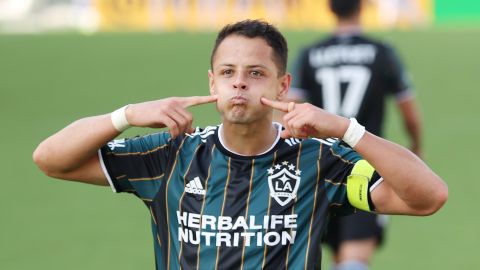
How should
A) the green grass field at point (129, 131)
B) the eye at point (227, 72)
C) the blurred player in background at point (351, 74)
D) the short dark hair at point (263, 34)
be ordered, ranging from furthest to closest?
the green grass field at point (129, 131) < the blurred player in background at point (351, 74) < the short dark hair at point (263, 34) < the eye at point (227, 72)

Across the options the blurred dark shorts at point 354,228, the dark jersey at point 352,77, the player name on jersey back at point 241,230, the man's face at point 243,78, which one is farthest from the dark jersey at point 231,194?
the dark jersey at point 352,77

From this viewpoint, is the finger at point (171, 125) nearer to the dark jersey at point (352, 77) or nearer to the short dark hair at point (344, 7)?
the dark jersey at point (352, 77)

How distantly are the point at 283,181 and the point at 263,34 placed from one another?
578 mm

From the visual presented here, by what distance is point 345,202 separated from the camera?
416cm

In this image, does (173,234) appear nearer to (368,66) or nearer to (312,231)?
(312,231)

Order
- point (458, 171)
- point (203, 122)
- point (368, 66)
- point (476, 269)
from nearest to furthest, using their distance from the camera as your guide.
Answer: point (368, 66) < point (476, 269) < point (458, 171) < point (203, 122)

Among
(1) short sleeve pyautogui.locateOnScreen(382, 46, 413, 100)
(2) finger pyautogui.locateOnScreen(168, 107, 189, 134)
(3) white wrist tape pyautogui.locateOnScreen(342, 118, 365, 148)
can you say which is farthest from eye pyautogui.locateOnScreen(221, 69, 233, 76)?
(1) short sleeve pyautogui.locateOnScreen(382, 46, 413, 100)

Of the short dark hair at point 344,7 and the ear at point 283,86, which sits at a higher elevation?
the ear at point 283,86

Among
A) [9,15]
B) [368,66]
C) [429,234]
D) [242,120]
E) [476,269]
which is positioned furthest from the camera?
[9,15]

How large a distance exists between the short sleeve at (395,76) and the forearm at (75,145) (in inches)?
132

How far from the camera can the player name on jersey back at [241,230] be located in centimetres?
406

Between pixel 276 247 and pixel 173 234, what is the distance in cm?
42

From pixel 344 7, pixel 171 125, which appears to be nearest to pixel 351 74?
pixel 344 7

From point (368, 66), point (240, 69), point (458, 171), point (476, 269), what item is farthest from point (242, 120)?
point (458, 171)
